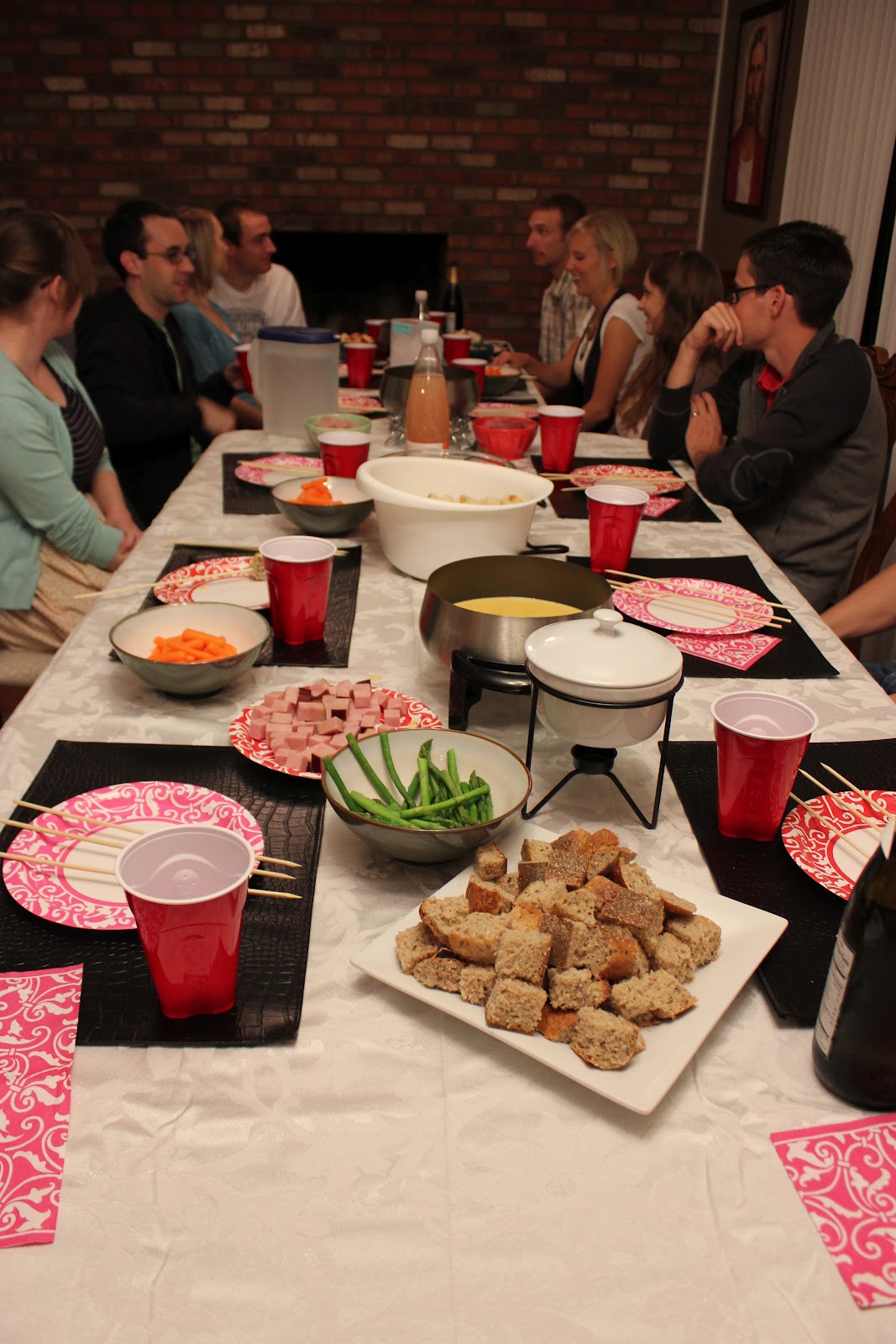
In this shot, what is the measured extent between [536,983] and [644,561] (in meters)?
1.12

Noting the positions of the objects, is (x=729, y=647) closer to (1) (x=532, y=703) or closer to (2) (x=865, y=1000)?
(1) (x=532, y=703)

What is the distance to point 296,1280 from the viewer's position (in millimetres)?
593

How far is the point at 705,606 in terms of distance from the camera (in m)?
1.52

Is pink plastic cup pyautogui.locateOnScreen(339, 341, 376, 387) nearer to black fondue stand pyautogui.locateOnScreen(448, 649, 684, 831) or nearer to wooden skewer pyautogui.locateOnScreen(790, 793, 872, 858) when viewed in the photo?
black fondue stand pyautogui.locateOnScreen(448, 649, 684, 831)

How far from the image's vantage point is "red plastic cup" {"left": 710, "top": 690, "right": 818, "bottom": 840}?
3.07 ft

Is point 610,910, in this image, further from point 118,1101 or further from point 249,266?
point 249,266

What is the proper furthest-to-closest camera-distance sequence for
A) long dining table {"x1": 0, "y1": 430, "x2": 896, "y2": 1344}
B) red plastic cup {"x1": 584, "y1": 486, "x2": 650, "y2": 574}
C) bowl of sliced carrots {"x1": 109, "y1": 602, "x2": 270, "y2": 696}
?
red plastic cup {"x1": 584, "y1": 486, "x2": 650, "y2": 574}
bowl of sliced carrots {"x1": 109, "y1": 602, "x2": 270, "y2": 696}
long dining table {"x1": 0, "y1": 430, "x2": 896, "y2": 1344}

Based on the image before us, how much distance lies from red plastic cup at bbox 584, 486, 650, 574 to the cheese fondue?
1.22 feet

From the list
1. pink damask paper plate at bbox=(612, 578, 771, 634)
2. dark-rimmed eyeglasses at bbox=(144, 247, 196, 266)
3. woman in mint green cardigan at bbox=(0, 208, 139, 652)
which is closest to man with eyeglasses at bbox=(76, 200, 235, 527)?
dark-rimmed eyeglasses at bbox=(144, 247, 196, 266)

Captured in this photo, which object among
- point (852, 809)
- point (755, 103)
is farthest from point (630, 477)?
point (755, 103)

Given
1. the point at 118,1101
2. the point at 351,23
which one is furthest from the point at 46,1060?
the point at 351,23

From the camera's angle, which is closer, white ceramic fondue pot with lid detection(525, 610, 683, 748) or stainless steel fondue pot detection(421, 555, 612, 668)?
white ceramic fondue pot with lid detection(525, 610, 683, 748)

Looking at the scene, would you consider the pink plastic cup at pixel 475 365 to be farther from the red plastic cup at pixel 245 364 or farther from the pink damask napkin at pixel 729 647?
→ the pink damask napkin at pixel 729 647

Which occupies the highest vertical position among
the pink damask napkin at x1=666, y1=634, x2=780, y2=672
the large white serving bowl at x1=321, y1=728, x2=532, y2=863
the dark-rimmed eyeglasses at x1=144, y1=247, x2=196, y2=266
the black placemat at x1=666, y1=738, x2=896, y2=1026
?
the dark-rimmed eyeglasses at x1=144, y1=247, x2=196, y2=266
